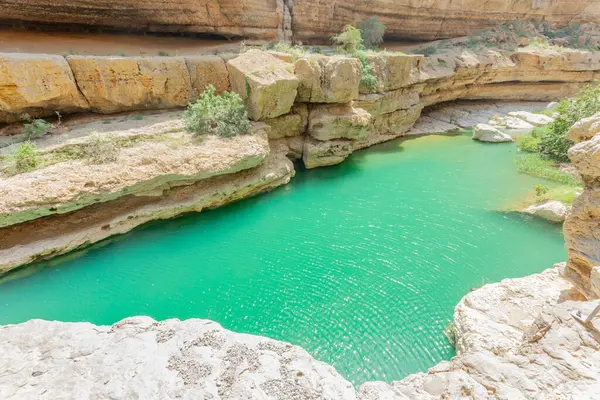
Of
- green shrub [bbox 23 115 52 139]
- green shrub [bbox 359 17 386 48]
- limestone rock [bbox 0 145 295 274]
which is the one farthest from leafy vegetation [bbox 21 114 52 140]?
green shrub [bbox 359 17 386 48]

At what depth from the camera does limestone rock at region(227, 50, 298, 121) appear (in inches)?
433

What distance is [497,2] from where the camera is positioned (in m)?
20.8

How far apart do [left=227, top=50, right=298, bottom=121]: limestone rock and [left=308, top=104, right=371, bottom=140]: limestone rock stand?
1449 millimetres

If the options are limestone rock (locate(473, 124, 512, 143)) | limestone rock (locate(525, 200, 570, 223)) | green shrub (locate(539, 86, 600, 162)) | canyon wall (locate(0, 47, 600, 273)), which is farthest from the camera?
limestone rock (locate(473, 124, 512, 143))

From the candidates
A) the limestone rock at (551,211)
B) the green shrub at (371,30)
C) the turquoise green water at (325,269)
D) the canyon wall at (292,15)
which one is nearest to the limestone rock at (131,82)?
the canyon wall at (292,15)

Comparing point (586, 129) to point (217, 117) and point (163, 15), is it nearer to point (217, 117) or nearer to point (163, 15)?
point (217, 117)

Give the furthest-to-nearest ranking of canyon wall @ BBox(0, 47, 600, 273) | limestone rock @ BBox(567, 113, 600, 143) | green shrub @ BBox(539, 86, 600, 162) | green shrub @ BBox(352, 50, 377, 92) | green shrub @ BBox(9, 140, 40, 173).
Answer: green shrub @ BBox(352, 50, 377, 92), green shrub @ BBox(539, 86, 600, 162), canyon wall @ BBox(0, 47, 600, 273), green shrub @ BBox(9, 140, 40, 173), limestone rock @ BBox(567, 113, 600, 143)

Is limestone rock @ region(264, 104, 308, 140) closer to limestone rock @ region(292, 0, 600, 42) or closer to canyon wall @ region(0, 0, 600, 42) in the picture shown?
canyon wall @ region(0, 0, 600, 42)

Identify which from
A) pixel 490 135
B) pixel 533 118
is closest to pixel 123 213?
pixel 490 135

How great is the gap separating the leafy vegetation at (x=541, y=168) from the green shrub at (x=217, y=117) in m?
11.8

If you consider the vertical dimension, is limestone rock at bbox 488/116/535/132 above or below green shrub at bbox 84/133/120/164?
below

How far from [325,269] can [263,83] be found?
6.94 meters

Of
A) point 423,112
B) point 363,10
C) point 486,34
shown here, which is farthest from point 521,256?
point 486,34

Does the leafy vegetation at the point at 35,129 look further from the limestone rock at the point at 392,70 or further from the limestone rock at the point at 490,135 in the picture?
the limestone rock at the point at 490,135
